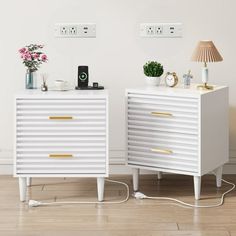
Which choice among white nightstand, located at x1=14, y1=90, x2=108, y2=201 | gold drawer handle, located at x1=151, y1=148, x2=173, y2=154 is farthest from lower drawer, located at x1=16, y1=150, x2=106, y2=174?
gold drawer handle, located at x1=151, y1=148, x2=173, y2=154

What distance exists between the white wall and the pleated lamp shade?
1.34 ft

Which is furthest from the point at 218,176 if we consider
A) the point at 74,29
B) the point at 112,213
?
the point at 74,29

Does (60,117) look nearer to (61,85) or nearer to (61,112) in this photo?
(61,112)

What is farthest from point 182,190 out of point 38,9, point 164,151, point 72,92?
point 38,9

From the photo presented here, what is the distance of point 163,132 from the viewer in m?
4.34

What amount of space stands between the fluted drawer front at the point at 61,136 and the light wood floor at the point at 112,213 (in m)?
0.22

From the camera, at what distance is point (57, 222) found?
3844 mm

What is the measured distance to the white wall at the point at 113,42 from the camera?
4.81 meters

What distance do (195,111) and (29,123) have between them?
0.95 meters

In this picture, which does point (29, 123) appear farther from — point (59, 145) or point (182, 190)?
point (182, 190)

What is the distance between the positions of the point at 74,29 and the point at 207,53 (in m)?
0.93

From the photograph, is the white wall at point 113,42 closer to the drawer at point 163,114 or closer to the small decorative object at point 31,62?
the small decorative object at point 31,62

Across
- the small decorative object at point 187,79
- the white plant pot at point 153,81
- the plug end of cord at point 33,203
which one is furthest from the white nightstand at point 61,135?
the small decorative object at point 187,79

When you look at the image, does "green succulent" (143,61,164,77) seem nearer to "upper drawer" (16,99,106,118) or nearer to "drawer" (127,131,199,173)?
"drawer" (127,131,199,173)
